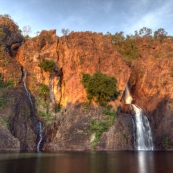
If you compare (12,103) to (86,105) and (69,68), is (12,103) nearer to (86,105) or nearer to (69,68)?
(86,105)

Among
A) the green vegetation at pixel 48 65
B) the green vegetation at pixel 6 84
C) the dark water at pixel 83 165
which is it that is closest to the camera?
the dark water at pixel 83 165

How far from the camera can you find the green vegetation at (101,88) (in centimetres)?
3944

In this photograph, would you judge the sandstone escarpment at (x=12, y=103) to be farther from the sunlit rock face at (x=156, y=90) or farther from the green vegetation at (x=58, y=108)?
the sunlit rock face at (x=156, y=90)

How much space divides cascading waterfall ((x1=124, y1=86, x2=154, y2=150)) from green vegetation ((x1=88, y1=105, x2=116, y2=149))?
437 centimetres

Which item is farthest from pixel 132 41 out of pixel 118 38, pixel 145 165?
pixel 145 165

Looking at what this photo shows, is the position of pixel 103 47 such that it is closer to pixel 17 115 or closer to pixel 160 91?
pixel 160 91

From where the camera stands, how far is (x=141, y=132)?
127ft

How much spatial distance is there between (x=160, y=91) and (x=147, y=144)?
11243mm

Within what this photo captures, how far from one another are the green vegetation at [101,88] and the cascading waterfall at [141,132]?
17.8 ft

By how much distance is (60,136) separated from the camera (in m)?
37.2

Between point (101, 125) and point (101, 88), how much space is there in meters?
6.37

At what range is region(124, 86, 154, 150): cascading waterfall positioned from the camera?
1480 inches

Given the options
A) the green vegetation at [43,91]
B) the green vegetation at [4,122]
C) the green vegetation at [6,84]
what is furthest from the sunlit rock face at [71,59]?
the green vegetation at [4,122]

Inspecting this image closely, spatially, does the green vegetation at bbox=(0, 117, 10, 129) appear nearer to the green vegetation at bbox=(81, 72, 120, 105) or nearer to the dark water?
the green vegetation at bbox=(81, 72, 120, 105)
